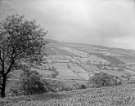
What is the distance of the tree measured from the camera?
33.2m

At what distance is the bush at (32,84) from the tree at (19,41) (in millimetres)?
43253

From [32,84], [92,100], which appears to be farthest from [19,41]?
[32,84]

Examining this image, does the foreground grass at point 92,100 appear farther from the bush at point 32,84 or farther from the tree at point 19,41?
the bush at point 32,84

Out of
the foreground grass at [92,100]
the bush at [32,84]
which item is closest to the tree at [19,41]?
the foreground grass at [92,100]

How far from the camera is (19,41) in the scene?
109ft

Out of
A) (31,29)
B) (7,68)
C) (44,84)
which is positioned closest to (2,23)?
(31,29)

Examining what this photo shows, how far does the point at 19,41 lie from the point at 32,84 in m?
51.0

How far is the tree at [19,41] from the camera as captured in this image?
3319 centimetres

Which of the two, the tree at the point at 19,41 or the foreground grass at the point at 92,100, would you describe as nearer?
the foreground grass at the point at 92,100

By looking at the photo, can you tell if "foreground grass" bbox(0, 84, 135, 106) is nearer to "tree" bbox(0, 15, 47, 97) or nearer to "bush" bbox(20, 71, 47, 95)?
"tree" bbox(0, 15, 47, 97)

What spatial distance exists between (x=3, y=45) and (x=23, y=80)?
187ft

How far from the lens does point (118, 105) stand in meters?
10.3

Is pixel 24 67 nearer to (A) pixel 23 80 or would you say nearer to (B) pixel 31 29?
(B) pixel 31 29

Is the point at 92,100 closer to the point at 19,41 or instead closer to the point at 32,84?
the point at 19,41
